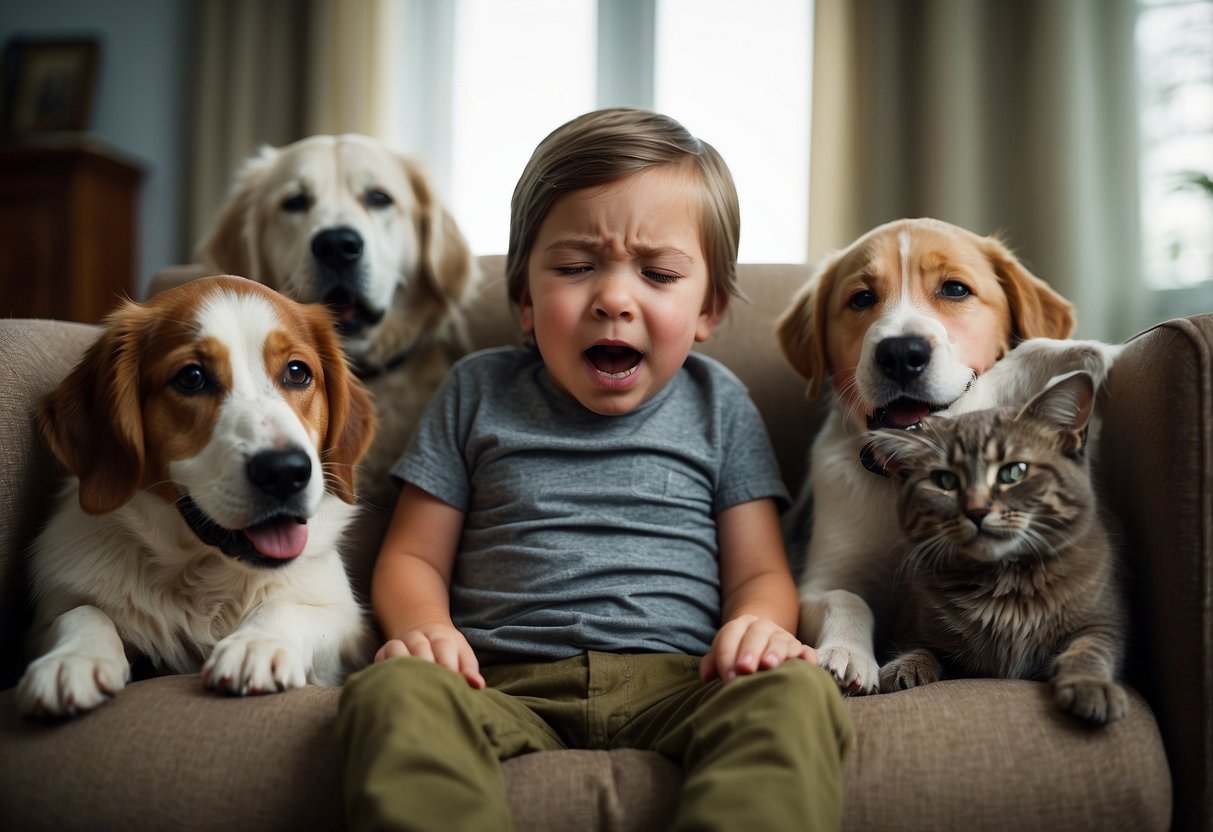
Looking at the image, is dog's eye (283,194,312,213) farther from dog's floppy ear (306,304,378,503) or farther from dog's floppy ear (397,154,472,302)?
dog's floppy ear (306,304,378,503)

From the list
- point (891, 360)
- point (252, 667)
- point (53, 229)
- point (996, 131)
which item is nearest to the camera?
point (252, 667)

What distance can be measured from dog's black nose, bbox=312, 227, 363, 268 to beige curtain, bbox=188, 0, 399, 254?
2784mm

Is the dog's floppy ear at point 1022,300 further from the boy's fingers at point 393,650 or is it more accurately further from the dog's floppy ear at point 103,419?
the dog's floppy ear at point 103,419

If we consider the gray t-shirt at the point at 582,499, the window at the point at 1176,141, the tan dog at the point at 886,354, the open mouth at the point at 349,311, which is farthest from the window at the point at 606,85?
the gray t-shirt at the point at 582,499

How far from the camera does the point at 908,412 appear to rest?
62.0 inches

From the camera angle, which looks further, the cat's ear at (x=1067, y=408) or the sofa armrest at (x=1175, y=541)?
the cat's ear at (x=1067, y=408)

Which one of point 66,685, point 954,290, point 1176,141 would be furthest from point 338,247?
point 1176,141

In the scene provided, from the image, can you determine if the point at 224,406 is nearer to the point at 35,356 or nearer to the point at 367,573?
the point at 35,356

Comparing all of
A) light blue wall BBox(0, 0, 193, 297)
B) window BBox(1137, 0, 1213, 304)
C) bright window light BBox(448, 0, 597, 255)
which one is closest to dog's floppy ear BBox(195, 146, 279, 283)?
bright window light BBox(448, 0, 597, 255)

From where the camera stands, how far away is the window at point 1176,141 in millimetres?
3973

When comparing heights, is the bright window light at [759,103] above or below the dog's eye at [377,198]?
above

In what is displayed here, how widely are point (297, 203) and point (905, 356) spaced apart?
1.46m

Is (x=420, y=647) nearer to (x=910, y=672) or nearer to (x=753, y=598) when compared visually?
(x=753, y=598)

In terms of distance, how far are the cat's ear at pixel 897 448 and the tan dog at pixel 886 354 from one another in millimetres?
114
